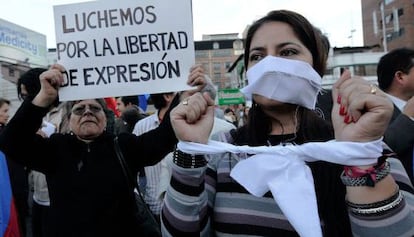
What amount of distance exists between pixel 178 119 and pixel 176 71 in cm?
80

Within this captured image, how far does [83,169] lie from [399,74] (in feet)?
8.29

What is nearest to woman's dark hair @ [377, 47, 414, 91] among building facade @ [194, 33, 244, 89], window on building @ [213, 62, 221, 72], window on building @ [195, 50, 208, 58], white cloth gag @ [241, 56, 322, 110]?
white cloth gag @ [241, 56, 322, 110]

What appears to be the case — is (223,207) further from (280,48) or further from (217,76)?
(217,76)

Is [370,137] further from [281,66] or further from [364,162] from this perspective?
[281,66]

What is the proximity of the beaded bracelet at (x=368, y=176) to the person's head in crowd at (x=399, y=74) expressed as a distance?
97.9 inches

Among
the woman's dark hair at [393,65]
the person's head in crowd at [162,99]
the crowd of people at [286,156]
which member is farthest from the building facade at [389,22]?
the crowd of people at [286,156]

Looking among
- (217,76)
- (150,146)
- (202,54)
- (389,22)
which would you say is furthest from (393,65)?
(217,76)

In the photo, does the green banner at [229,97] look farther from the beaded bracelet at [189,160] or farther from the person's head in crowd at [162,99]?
the beaded bracelet at [189,160]

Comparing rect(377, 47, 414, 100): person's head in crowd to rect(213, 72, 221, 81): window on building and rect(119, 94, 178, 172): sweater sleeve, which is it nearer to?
rect(119, 94, 178, 172): sweater sleeve

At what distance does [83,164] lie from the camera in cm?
285

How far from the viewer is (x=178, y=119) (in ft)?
5.26

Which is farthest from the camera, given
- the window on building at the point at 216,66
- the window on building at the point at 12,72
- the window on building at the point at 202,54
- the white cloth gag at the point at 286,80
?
the window on building at the point at 216,66

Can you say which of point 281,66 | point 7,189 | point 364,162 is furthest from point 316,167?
point 7,189

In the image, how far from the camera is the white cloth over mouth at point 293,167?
135 cm
